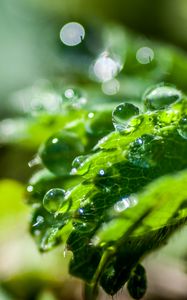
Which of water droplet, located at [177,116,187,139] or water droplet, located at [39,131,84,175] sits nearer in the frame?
water droplet, located at [177,116,187,139]

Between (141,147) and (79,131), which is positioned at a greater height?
(79,131)

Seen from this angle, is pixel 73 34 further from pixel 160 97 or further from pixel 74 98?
pixel 160 97

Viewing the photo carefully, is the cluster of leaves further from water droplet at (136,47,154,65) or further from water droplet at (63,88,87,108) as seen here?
water droplet at (136,47,154,65)

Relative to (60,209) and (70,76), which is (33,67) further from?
(60,209)

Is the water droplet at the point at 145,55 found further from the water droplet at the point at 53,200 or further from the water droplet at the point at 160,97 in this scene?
the water droplet at the point at 53,200

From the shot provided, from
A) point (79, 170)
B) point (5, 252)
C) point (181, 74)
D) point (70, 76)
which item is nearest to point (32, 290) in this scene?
point (5, 252)

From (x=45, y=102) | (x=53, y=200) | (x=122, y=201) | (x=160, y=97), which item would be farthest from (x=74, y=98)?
(x=122, y=201)

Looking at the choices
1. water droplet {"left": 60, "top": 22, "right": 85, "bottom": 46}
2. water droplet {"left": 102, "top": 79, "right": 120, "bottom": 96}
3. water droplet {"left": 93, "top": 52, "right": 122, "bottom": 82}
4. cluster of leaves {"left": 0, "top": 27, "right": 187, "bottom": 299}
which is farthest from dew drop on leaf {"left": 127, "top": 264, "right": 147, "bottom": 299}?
water droplet {"left": 60, "top": 22, "right": 85, "bottom": 46}
